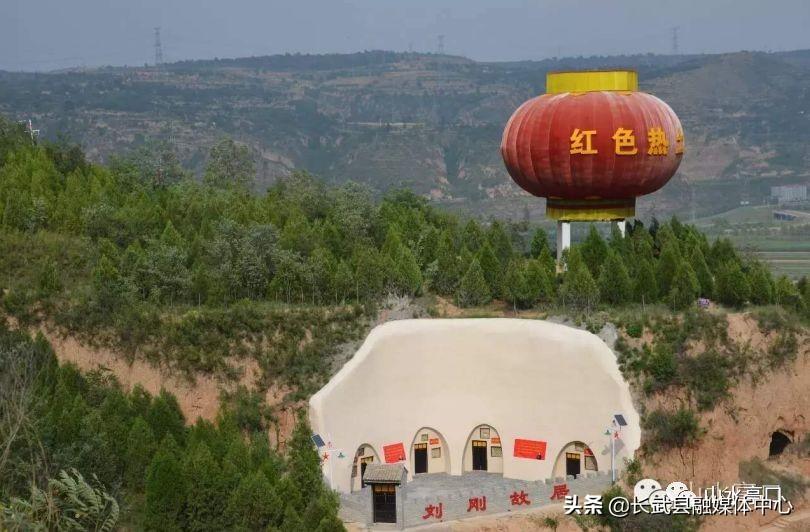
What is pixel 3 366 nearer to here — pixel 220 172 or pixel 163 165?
pixel 163 165

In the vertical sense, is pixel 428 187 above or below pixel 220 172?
below

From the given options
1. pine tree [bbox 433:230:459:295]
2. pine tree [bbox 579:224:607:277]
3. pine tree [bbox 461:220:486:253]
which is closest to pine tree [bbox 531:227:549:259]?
pine tree [bbox 461:220:486:253]

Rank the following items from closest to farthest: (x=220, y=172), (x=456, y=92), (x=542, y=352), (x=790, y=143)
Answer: (x=542, y=352) → (x=220, y=172) → (x=790, y=143) → (x=456, y=92)

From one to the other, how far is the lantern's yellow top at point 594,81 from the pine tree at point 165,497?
13.9 meters

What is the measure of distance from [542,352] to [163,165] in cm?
1891

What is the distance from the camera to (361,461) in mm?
27656

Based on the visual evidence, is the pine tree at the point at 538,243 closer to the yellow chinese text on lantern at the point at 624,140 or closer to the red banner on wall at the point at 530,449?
the yellow chinese text on lantern at the point at 624,140

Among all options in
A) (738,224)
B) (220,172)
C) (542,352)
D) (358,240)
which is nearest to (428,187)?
(738,224)

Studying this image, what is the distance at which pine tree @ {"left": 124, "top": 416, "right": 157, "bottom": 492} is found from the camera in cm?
2334

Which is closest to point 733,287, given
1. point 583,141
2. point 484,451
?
point 583,141

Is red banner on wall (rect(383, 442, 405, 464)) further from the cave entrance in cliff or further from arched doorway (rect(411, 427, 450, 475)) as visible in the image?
the cave entrance in cliff

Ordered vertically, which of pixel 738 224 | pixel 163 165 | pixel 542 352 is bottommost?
pixel 738 224

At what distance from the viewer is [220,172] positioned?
46875mm

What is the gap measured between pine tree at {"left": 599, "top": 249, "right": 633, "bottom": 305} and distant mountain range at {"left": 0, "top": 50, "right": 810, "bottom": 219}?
5604cm
